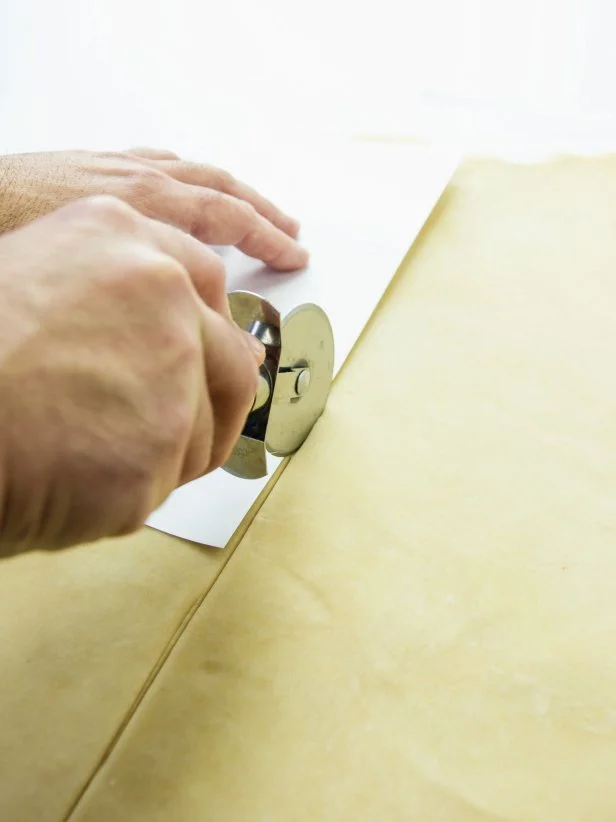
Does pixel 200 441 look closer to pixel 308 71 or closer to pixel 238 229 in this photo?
pixel 238 229

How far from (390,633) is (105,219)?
38 centimetres

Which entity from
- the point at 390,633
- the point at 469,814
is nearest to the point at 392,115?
the point at 390,633

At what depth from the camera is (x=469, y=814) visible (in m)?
0.51

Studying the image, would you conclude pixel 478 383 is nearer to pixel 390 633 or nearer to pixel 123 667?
pixel 390 633

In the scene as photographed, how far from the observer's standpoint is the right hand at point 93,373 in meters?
0.36

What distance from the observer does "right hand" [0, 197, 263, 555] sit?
36cm

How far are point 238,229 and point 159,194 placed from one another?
0.32ft

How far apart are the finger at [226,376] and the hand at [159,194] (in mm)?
421

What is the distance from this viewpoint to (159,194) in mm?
845

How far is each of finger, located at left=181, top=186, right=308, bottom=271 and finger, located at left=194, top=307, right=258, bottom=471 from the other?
1.38 ft

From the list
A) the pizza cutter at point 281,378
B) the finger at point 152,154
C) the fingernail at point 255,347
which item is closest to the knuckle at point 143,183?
the finger at point 152,154

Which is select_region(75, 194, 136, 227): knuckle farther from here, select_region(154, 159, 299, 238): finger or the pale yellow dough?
select_region(154, 159, 299, 238): finger

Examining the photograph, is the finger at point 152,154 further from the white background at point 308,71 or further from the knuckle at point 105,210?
the knuckle at point 105,210

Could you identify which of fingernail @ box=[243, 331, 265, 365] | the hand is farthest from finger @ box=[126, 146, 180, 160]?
fingernail @ box=[243, 331, 265, 365]
